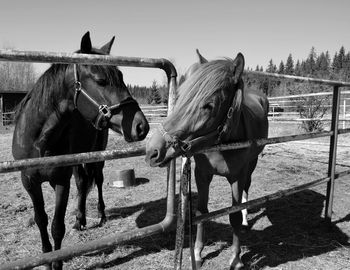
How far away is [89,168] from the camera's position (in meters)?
4.61

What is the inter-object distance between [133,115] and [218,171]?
100cm

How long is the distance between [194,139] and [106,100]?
31.9 inches

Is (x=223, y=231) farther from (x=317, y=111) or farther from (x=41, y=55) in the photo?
(x=317, y=111)

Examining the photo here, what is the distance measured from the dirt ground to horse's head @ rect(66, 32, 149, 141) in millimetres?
1504

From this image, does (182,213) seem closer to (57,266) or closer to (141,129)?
(141,129)

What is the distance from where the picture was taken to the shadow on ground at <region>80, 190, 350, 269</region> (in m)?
3.16

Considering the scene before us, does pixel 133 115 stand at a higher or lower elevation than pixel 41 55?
lower

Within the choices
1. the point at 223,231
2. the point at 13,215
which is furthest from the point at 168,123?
the point at 13,215

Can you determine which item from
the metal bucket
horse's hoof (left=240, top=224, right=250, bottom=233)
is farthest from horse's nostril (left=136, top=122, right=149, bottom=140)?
the metal bucket

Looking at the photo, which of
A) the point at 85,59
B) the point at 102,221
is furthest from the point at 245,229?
the point at 85,59

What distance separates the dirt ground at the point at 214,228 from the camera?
310cm

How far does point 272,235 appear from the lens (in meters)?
3.68

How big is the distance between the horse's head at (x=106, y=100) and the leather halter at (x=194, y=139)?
1.40ft

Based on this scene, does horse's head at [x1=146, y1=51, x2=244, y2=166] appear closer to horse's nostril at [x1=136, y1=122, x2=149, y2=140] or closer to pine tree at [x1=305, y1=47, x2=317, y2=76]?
horse's nostril at [x1=136, y1=122, x2=149, y2=140]
